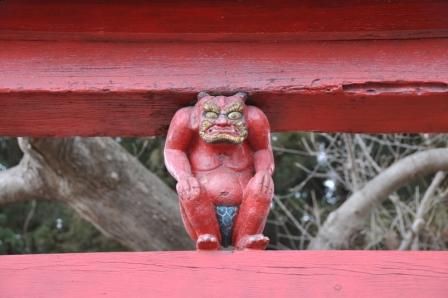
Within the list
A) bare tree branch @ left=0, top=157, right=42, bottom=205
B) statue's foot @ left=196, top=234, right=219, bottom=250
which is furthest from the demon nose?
bare tree branch @ left=0, top=157, right=42, bottom=205

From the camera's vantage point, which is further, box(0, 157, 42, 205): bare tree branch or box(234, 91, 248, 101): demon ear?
box(0, 157, 42, 205): bare tree branch

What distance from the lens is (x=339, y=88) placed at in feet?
5.65

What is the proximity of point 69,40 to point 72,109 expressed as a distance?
0.51ft

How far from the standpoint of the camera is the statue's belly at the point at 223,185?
1.63m

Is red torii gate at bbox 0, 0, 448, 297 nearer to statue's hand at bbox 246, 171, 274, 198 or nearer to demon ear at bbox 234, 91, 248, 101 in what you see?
demon ear at bbox 234, 91, 248, 101

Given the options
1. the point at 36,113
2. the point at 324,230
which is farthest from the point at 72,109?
the point at 324,230

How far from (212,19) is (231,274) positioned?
576 mm

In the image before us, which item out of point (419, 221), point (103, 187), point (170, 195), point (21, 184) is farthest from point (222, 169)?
point (419, 221)

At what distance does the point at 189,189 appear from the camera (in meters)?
1.58

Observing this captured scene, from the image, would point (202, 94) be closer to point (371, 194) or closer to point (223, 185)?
point (223, 185)

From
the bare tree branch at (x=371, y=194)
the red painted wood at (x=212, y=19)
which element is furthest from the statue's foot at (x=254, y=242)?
the bare tree branch at (x=371, y=194)

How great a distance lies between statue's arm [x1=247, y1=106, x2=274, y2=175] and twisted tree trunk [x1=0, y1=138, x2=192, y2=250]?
173 cm

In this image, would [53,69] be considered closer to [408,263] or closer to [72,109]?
[72,109]

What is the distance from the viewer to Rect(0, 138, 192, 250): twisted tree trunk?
132 inches
